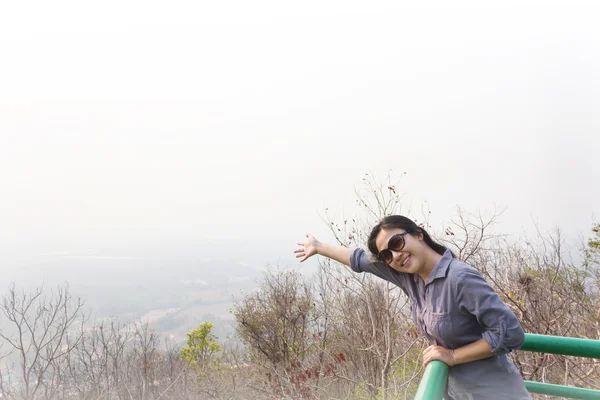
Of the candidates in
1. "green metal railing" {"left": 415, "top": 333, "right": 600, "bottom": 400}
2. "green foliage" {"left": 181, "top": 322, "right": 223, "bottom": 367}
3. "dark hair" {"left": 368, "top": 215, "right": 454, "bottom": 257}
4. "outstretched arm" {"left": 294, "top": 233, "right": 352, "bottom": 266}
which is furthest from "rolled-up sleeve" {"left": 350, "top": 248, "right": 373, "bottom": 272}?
"green foliage" {"left": 181, "top": 322, "right": 223, "bottom": 367}

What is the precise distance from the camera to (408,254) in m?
1.27

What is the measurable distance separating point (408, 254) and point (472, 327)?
0.25 m

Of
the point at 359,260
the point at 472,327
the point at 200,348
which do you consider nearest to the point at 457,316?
the point at 472,327

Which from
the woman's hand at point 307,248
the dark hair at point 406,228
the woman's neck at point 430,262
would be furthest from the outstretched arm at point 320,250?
the woman's neck at point 430,262

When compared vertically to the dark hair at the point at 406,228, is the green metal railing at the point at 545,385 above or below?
below

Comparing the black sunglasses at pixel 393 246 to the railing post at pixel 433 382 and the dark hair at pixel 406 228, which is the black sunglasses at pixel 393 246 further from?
the railing post at pixel 433 382

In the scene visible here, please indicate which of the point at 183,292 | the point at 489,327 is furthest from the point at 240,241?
the point at 489,327

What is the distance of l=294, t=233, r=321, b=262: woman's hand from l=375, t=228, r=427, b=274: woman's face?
0.54 m

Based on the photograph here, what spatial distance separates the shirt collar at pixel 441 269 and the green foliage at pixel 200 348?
49.5 ft

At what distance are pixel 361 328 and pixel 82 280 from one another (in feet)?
234

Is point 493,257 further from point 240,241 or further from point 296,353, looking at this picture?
point 240,241

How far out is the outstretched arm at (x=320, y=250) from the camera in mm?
1626

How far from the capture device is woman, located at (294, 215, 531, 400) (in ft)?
3.44

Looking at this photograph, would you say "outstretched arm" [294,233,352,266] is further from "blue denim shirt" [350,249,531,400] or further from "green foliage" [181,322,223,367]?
"green foliage" [181,322,223,367]
